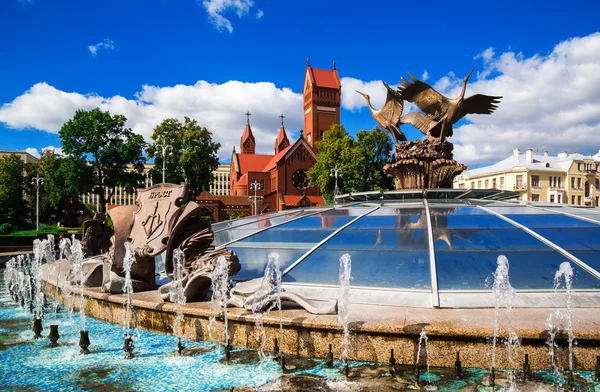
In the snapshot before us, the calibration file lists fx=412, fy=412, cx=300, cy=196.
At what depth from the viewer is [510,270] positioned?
678cm

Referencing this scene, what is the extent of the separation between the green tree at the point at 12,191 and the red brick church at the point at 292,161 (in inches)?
843

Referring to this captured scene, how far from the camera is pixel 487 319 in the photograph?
5.27 meters

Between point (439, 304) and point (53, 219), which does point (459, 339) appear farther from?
point (53, 219)

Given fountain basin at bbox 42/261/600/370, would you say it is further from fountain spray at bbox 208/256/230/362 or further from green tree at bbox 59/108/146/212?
green tree at bbox 59/108/146/212

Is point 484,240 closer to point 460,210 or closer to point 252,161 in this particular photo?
point 460,210

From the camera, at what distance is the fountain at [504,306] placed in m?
4.73

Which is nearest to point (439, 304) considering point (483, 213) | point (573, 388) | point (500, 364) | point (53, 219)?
point (500, 364)

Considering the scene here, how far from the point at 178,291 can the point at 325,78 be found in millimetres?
67928

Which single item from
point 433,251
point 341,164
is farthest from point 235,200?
point 433,251

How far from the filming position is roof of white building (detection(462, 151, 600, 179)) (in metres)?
57.4

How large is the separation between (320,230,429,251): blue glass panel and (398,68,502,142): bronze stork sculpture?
24.9 ft

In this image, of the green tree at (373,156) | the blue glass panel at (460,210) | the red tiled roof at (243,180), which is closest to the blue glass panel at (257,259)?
the blue glass panel at (460,210)

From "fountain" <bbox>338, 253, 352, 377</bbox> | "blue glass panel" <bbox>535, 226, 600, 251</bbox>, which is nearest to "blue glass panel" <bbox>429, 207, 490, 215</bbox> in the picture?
"blue glass panel" <bbox>535, 226, 600, 251</bbox>

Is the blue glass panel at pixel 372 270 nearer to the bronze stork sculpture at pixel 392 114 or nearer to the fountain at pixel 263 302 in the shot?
the fountain at pixel 263 302
